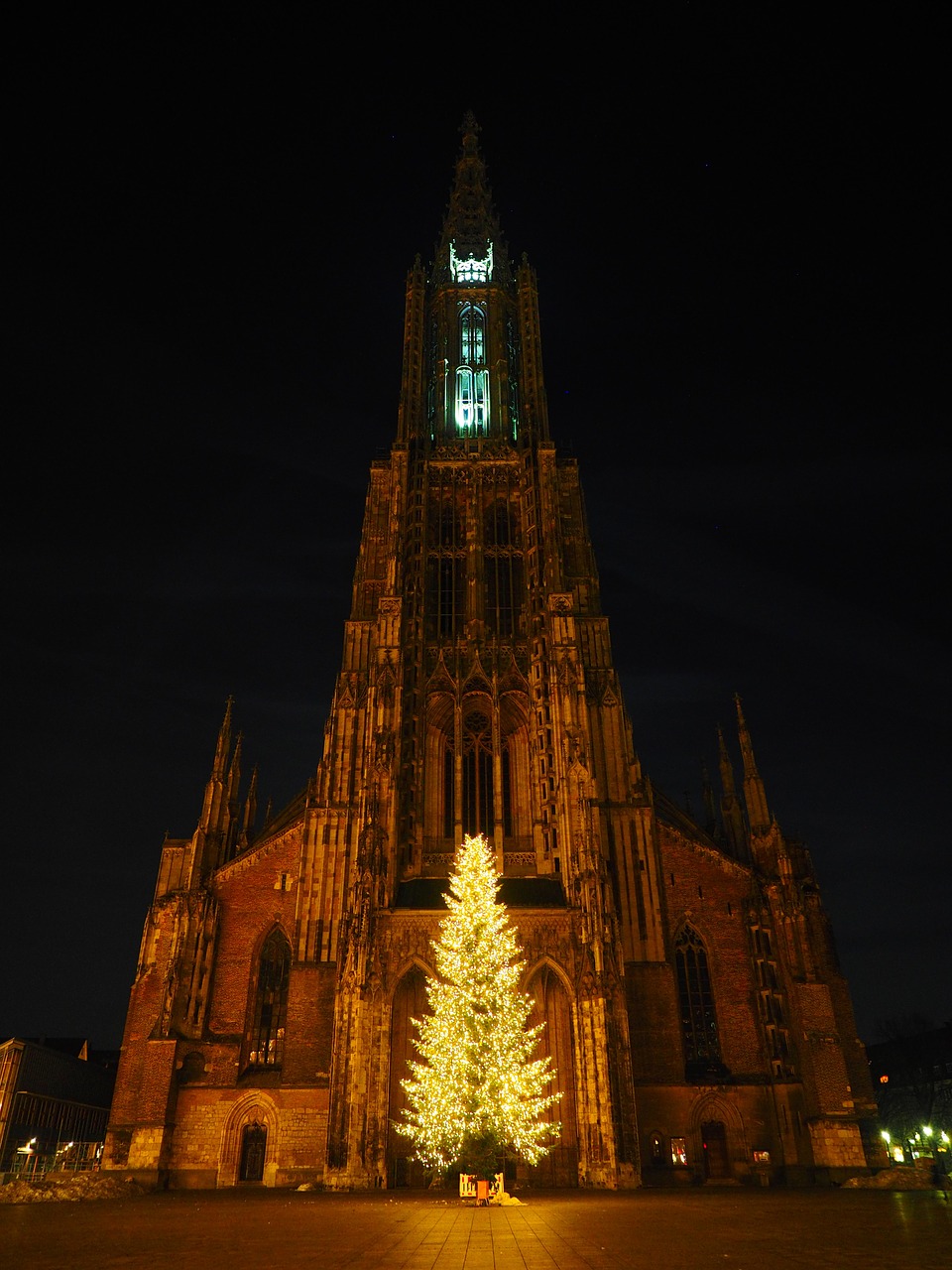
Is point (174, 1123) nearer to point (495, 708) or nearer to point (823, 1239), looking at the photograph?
point (495, 708)

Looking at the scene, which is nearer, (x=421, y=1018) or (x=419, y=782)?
(x=421, y=1018)

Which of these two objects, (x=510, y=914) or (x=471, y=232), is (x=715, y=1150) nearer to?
(x=510, y=914)

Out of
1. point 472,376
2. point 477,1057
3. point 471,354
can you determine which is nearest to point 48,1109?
point 477,1057

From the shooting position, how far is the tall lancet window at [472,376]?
173 feet

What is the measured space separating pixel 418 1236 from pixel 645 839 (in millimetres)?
24459

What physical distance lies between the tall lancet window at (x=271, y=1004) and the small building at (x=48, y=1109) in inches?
409

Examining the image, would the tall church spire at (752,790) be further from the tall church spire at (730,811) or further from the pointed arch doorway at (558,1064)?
the pointed arch doorway at (558,1064)

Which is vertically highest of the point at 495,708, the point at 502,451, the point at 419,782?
the point at 502,451

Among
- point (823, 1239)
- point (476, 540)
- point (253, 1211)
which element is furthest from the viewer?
point (476, 540)

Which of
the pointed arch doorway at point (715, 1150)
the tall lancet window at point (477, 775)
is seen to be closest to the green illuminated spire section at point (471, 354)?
the tall lancet window at point (477, 775)

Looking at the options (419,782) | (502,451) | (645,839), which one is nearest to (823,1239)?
(645,839)

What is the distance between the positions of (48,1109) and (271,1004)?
21561 millimetres

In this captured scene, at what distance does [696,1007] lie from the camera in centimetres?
Result: 3588

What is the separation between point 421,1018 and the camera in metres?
32.7
